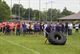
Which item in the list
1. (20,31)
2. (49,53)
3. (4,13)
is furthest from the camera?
(4,13)

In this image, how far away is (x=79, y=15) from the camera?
2131 inches

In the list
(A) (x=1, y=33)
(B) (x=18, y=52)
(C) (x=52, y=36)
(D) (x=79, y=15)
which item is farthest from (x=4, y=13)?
(B) (x=18, y=52)

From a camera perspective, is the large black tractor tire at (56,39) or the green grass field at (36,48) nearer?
the green grass field at (36,48)

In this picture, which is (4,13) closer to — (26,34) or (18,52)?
(26,34)

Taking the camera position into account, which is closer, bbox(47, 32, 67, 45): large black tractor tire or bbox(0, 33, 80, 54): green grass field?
bbox(0, 33, 80, 54): green grass field

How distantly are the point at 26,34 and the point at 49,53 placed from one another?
21600mm

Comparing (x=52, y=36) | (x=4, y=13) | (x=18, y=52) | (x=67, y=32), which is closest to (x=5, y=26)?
(x=67, y=32)

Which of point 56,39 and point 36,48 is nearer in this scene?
point 36,48

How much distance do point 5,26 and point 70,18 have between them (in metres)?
14.9

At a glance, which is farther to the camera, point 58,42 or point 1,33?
point 1,33

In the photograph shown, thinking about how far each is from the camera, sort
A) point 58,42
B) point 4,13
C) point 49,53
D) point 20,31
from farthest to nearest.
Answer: point 4,13 → point 20,31 → point 58,42 → point 49,53

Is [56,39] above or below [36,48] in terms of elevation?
above

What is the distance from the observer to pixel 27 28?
41312 millimetres

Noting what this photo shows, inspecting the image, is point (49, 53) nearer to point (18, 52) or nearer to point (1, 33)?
point (18, 52)
